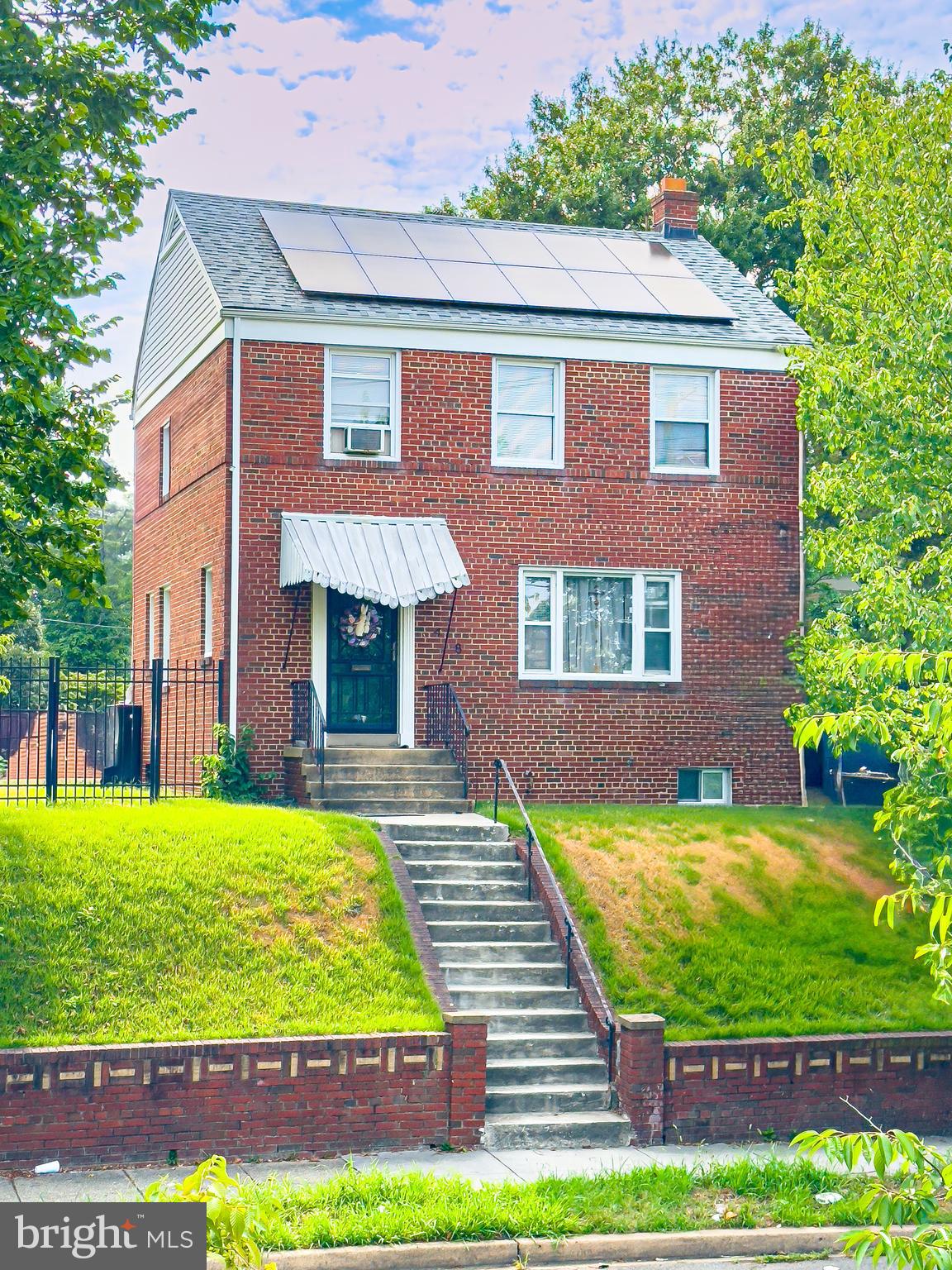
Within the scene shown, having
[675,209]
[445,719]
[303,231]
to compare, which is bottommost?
[445,719]

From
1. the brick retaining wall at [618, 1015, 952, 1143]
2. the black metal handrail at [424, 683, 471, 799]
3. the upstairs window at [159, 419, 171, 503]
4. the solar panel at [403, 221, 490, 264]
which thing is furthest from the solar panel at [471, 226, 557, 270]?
the brick retaining wall at [618, 1015, 952, 1143]

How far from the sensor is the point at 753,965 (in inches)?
582

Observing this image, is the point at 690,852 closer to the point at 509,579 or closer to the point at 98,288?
the point at 509,579

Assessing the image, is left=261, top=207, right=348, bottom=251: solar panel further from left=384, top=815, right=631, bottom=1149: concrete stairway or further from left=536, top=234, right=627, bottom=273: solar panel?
left=384, top=815, right=631, bottom=1149: concrete stairway

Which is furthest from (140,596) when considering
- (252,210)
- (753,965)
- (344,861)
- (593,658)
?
(753,965)

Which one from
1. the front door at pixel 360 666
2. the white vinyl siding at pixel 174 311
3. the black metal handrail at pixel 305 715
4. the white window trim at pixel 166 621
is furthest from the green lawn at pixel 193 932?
the white window trim at pixel 166 621

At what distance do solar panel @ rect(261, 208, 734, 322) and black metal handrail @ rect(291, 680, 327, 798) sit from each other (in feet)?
17.8

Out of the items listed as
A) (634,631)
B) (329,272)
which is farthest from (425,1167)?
(329,272)

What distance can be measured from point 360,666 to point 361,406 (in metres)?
3.56

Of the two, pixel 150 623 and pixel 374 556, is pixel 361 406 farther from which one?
pixel 150 623

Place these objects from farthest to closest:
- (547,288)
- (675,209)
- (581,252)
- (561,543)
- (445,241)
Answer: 1. (675,209)
2. (581,252)
3. (445,241)
4. (547,288)
5. (561,543)

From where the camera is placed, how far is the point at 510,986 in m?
14.0

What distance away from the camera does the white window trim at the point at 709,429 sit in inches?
840

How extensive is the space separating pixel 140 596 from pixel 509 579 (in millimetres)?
8678
